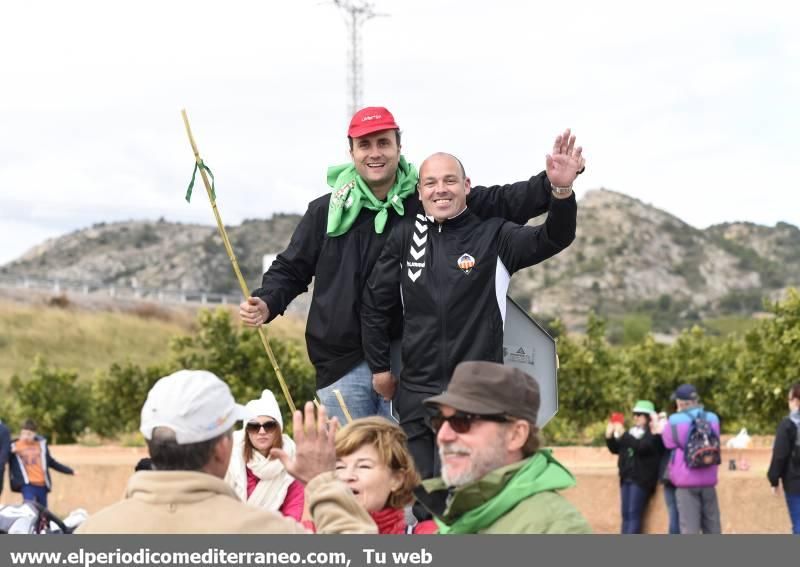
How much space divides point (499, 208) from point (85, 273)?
7528 inches

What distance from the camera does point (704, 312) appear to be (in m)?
159

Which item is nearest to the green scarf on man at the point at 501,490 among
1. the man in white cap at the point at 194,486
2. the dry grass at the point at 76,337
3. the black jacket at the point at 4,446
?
the man in white cap at the point at 194,486

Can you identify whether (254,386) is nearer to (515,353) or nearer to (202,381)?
(515,353)

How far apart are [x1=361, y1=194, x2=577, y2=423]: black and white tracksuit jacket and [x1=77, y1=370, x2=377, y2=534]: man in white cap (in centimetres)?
214

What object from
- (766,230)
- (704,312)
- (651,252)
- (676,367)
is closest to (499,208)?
(676,367)

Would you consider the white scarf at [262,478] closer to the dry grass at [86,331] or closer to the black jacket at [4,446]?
the black jacket at [4,446]

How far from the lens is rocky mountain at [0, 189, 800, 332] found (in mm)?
160500

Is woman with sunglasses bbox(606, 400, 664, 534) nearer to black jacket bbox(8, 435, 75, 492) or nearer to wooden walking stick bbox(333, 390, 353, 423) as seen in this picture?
black jacket bbox(8, 435, 75, 492)

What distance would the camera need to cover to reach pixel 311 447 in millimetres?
4328

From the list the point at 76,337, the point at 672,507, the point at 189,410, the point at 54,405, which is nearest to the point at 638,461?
the point at 672,507

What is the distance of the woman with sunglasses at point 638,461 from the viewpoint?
1600cm

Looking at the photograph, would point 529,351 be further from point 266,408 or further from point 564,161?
point 266,408

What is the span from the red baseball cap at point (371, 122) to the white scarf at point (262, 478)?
1585 mm

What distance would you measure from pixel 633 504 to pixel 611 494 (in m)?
1.21
